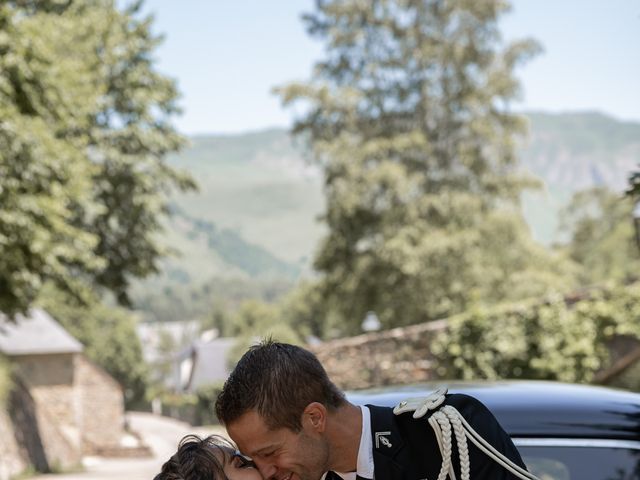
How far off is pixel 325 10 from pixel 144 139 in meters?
11.3

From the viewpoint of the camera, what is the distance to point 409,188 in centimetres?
3525

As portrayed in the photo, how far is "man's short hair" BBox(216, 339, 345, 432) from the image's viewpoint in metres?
2.60

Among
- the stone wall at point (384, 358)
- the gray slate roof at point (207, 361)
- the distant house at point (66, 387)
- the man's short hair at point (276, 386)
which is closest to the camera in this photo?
the man's short hair at point (276, 386)

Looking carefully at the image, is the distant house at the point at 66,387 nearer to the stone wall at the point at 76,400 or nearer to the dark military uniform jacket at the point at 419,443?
the stone wall at the point at 76,400

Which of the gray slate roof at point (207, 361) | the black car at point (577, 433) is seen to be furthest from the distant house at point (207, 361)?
the black car at point (577, 433)

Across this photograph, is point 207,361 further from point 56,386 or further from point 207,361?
point 56,386

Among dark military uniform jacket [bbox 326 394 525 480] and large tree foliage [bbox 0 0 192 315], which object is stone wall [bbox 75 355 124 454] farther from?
dark military uniform jacket [bbox 326 394 525 480]

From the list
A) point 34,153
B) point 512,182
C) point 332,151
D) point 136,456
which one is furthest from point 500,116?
point 136,456

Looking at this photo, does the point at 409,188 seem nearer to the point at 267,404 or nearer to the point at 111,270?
the point at 111,270

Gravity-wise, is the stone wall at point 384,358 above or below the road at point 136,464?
above

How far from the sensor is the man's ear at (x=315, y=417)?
2.62 metres

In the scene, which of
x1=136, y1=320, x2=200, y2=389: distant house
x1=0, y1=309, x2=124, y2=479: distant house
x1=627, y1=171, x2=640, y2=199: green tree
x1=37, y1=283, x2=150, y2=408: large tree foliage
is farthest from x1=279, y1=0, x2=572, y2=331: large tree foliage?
x1=136, y1=320, x2=200, y2=389: distant house

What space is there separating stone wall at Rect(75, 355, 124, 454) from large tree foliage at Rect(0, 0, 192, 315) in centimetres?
2265

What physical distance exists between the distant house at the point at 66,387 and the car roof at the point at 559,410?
123 ft
